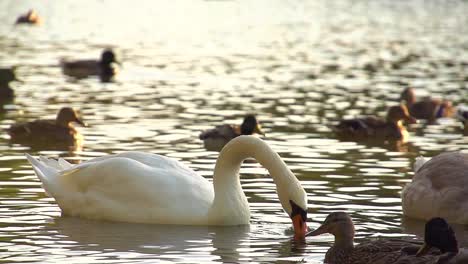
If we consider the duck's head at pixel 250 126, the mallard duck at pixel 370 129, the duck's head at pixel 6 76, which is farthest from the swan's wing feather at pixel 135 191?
the duck's head at pixel 6 76

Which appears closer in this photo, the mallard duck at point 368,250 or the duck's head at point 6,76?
the mallard duck at point 368,250

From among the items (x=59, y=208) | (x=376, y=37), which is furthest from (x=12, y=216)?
(x=376, y=37)

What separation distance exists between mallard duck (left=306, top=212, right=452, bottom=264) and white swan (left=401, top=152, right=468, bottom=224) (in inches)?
82.5

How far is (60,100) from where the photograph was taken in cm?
2395

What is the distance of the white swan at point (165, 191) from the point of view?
12.9 metres

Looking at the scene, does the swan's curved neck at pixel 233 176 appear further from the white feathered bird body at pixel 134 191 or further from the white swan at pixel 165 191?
the white feathered bird body at pixel 134 191

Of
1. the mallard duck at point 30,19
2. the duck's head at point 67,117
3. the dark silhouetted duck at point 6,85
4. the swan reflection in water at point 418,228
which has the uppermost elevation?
the mallard duck at point 30,19

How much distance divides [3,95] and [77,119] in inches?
185

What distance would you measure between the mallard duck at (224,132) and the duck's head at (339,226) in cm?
659

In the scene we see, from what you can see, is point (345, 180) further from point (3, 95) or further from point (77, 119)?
point (3, 95)

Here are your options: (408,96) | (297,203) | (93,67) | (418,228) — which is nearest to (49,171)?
(297,203)

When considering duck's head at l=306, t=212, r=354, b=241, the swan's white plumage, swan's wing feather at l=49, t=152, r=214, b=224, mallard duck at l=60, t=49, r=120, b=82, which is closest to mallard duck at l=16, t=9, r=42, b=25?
mallard duck at l=60, t=49, r=120, b=82

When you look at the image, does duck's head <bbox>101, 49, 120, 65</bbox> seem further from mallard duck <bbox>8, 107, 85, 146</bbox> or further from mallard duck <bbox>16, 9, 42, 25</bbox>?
mallard duck <bbox>16, 9, 42, 25</bbox>

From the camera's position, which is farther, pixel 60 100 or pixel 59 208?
pixel 60 100
